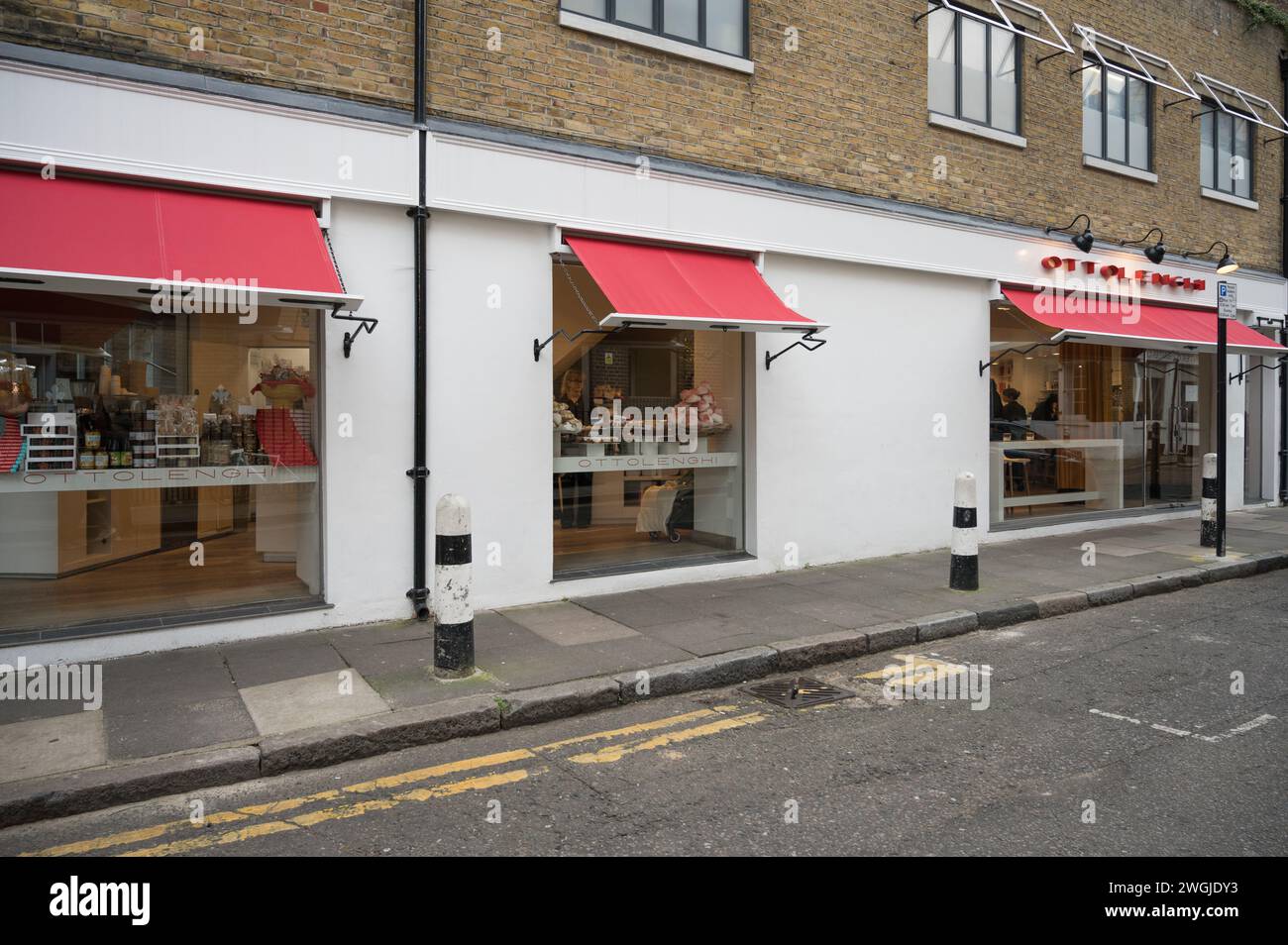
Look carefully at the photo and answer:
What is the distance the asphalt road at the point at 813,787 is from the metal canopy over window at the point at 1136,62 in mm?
9857

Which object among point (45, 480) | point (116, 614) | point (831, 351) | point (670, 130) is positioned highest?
point (670, 130)

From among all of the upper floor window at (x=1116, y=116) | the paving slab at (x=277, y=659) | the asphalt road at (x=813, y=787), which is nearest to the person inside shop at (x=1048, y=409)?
the upper floor window at (x=1116, y=116)

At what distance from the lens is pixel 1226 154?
15.4 meters

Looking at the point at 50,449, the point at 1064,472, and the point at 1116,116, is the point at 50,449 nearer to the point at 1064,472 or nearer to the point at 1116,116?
the point at 1064,472

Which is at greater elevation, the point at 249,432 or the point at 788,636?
the point at 249,432

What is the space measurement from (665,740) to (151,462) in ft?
14.9

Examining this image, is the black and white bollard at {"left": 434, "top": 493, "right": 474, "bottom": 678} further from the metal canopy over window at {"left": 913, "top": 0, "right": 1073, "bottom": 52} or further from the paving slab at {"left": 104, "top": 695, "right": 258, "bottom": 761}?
the metal canopy over window at {"left": 913, "top": 0, "right": 1073, "bottom": 52}

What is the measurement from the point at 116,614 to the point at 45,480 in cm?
109

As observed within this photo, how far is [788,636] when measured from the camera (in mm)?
6980

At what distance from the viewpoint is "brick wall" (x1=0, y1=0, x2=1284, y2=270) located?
6785 millimetres

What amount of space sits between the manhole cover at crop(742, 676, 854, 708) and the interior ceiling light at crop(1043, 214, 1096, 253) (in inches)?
342

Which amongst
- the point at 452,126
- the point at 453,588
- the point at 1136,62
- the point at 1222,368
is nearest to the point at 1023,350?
the point at 1222,368

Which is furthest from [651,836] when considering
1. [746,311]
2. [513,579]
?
[746,311]

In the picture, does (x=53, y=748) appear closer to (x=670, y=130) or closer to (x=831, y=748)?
(x=831, y=748)
